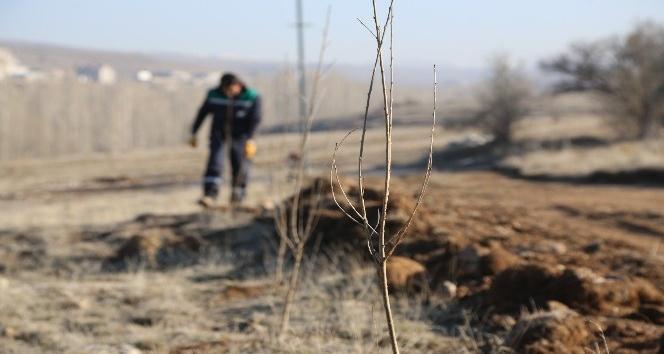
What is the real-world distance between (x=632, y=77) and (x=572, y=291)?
1994 cm

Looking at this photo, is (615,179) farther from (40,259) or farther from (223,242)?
(40,259)

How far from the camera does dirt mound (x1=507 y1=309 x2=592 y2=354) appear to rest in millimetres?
2774

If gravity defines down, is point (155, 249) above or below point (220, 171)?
below

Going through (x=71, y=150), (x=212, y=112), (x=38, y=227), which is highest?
(x=212, y=112)

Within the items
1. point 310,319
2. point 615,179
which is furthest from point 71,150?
point 310,319

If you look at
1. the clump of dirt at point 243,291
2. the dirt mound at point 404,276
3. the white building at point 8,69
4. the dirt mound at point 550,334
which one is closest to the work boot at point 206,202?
the clump of dirt at point 243,291

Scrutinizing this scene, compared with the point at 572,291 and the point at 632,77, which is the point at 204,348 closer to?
the point at 572,291

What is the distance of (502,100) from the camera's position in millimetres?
24531

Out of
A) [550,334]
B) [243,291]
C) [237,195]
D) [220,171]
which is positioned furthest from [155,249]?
[550,334]

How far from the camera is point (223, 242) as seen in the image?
5.82 meters

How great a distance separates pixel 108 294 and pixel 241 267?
96cm

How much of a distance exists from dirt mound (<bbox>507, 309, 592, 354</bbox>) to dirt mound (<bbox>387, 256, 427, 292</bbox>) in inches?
41.7

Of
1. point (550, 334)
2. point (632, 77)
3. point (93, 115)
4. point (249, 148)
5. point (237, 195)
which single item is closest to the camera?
point (550, 334)

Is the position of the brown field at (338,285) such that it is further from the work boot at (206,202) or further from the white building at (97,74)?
the white building at (97,74)
